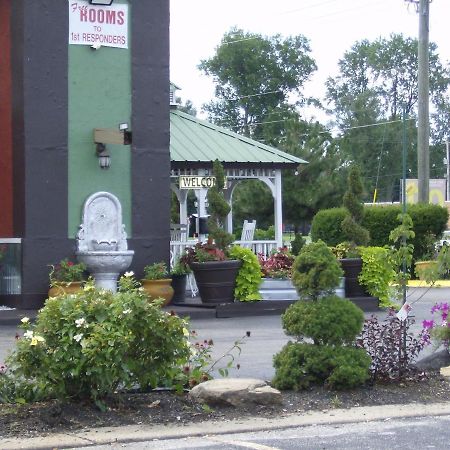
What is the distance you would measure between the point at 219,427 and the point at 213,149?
50.1 ft

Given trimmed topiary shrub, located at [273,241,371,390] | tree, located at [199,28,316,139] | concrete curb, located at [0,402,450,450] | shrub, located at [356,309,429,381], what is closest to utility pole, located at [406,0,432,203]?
A: shrub, located at [356,309,429,381]

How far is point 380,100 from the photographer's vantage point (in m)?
78.1

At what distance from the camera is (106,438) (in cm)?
832

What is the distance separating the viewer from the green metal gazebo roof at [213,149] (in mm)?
22844

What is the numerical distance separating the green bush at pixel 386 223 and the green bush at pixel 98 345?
19.7 m

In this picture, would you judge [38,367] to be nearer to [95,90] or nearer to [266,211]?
[95,90]

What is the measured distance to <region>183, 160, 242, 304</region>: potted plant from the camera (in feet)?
61.8

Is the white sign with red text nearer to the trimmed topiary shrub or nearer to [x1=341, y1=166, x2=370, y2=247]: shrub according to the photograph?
[x1=341, y1=166, x2=370, y2=247]: shrub

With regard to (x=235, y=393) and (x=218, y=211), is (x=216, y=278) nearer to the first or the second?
(x=218, y=211)

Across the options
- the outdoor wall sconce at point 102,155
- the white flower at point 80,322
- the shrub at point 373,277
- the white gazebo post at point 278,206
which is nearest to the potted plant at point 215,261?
the outdoor wall sconce at point 102,155

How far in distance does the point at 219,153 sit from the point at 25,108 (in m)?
6.42

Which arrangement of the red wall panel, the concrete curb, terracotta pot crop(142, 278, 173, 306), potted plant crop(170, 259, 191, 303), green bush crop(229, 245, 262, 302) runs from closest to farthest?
the concrete curb, the red wall panel, terracotta pot crop(142, 278, 173, 306), green bush crop(229, 245, 262, 302), potted plant crop(170, 259, 191, 303)

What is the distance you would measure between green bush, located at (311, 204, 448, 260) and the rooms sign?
7225mm

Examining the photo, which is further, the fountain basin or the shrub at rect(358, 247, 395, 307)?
the shrub at rect(358, 247, 395, 307)
